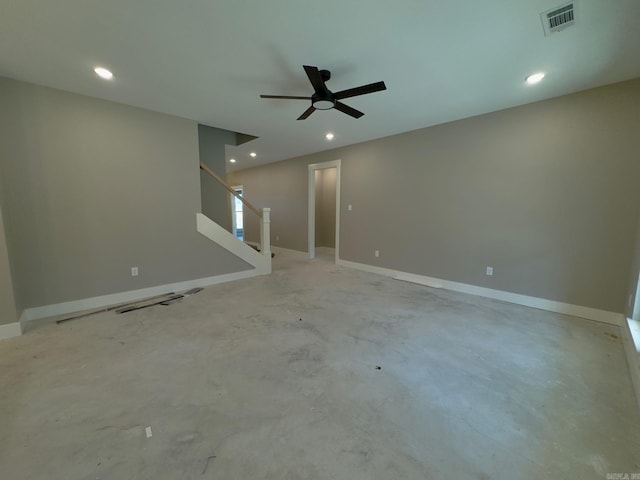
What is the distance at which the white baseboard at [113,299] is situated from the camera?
8.99ft

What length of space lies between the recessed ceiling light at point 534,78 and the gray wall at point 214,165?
435cm

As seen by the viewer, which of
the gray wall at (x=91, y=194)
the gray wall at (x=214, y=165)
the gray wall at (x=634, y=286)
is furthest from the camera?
the gray wall at (x=214, y=165)

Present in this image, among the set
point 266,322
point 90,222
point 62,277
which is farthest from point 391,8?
point 62,277

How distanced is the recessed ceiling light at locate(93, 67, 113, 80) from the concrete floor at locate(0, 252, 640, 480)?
249 cm

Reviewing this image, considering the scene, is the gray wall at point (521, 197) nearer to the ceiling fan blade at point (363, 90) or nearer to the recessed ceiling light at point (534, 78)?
the recessed ceiling light at point (534, 78)

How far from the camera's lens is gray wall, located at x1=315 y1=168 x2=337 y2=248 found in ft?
23.1

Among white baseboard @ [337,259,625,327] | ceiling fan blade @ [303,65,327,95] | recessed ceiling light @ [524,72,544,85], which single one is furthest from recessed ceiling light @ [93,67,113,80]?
white baseboard @ [337,259,625,327]

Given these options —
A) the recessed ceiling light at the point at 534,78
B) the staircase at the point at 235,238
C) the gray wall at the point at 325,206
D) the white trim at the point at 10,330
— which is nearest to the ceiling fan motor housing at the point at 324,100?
the recessed ceiling light at the point at 534,78

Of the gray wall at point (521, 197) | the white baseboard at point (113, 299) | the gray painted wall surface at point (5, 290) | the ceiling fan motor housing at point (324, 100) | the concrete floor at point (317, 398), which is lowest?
the concrete floor at point (317, 398)

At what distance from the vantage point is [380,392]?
165 cm

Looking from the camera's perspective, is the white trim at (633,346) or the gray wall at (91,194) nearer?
the white trim at (633,346)

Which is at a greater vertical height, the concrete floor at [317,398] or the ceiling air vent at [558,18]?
the ceiling air vent at [558,18]

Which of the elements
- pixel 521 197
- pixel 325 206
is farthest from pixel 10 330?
pixel 325 206

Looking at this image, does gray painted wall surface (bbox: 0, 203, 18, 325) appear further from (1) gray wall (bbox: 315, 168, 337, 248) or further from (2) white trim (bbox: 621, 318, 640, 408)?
(1) gray wall (bbox: 315, 168, 337, 248)
